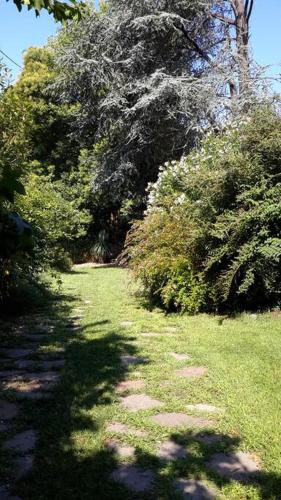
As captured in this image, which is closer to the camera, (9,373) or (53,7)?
(53,7)

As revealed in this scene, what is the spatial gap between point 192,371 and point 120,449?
169cm

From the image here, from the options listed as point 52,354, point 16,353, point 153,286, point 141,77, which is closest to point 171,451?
point 52,354

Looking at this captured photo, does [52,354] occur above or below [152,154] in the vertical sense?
below

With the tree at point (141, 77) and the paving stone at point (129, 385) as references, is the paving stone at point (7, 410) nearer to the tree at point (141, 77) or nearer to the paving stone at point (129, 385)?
the paving stone at point (129, 385)

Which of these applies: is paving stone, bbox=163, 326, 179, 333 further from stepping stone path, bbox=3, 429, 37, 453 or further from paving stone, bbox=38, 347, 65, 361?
stepping stone path, bbox=3, 429, 37, 453

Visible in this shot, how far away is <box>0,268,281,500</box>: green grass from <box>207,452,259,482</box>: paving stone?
0.05 meters

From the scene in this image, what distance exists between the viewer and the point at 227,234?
671cm

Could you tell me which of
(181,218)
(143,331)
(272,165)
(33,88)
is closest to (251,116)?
(272,165)

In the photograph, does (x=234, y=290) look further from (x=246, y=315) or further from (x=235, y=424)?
(x=235, y=424)

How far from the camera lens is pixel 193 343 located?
5.71m

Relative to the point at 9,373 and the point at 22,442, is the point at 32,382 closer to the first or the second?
the point at 9,373

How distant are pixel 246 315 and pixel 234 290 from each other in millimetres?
468

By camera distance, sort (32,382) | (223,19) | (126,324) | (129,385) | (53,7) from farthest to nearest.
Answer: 1. (223,19)
2. (126,324)
3. (32,382)
4. (129,385)
5. (53,7)

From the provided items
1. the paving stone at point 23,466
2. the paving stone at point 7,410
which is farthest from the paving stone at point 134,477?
the paving stone at point 7,410
